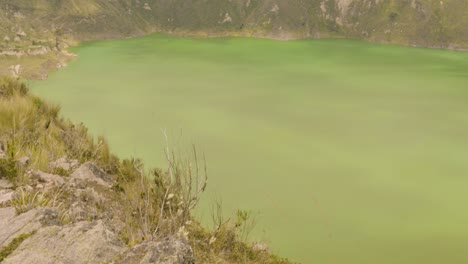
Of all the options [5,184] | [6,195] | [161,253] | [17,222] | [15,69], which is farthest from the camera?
[15,69]

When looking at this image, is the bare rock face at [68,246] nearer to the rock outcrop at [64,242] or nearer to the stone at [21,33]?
the rock outcrop at [64,242]

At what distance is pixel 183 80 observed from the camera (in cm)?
6769

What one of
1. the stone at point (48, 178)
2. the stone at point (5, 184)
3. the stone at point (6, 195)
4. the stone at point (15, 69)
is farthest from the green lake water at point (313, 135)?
the stone at point (6, 195)

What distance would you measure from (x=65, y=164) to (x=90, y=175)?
742 mm

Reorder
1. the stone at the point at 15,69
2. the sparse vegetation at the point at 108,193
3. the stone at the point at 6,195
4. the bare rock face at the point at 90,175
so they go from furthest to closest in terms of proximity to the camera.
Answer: the stone at the point at 15,69
the bare rock face at the point at 90,175
the sparse vegetation at the point at 108,193
the stone at the point at 6,195

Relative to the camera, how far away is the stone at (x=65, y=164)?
1096 cm

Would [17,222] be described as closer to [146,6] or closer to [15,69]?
[15,69]

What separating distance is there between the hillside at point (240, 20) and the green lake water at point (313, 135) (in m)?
28.9

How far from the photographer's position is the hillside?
4486 inches

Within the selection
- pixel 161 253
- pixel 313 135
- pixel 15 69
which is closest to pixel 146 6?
pixel 15 69

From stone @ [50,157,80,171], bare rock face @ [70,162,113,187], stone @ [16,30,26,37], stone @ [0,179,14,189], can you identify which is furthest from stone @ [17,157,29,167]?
stone @ [16,30,26,37]

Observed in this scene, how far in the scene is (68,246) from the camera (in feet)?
20.1

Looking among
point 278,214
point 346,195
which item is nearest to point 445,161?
point 346,195

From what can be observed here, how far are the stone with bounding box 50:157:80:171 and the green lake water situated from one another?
7027 mm
